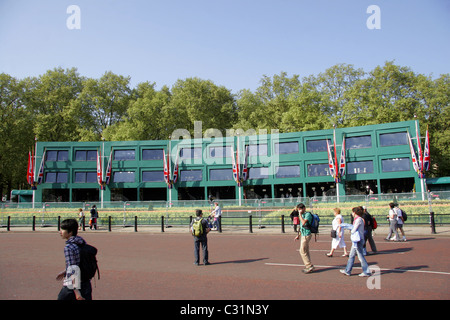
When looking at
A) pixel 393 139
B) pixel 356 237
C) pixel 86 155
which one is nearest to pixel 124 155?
pixel 86 155

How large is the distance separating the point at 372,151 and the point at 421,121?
47.8 ft

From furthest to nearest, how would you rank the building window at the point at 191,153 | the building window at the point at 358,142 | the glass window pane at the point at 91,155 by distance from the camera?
1. the glass window pane at the point at 91,155
2. the building window at the point at 191,153
3. the building window at the point at 358,142

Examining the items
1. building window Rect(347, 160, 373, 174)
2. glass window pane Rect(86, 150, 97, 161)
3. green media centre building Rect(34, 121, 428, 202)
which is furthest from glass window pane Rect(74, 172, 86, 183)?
building window Rect(347, 160, 373, 174)

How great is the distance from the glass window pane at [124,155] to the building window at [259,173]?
1657cm

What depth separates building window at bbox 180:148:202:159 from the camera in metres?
46.3

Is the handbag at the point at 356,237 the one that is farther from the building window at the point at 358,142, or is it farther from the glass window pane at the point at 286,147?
the glass window pane at the point at 286,147

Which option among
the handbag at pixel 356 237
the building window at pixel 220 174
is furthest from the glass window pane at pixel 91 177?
the handbag at pixel 356 237

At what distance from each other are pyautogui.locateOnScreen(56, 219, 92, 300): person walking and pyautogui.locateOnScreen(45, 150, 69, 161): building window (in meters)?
46.4

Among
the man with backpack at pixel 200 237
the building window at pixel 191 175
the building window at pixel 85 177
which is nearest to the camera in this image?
the man with backpack at pixel 200 237

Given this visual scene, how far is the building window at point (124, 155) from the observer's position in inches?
1865

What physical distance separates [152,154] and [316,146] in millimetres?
21963

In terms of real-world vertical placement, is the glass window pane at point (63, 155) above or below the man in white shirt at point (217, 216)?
above

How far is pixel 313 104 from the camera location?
55250 mm

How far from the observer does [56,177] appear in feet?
153
